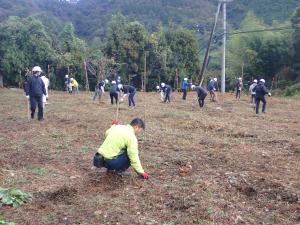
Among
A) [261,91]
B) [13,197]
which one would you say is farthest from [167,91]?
[13,197]

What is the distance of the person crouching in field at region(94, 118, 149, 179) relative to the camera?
23.6 ft

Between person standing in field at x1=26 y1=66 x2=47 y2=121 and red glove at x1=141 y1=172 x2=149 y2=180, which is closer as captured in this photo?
red glove at x1=141 y1=172 x2=149 y2=180

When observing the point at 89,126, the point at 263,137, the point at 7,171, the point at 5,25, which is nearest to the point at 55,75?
the point at 5,25

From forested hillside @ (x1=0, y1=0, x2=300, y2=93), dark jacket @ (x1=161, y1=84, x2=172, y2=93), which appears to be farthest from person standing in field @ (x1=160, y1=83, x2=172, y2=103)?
forested hillside @ (x1=0, y1=0, x2=300, y2=93)

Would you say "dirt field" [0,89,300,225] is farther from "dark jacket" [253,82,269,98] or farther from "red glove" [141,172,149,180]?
"dark jacket" [253,82,269,98]

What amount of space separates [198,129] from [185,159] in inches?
186

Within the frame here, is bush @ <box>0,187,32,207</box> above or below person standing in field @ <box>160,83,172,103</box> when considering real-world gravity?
below

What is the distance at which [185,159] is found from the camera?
9.22m

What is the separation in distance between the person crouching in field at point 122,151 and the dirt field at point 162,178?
21cm

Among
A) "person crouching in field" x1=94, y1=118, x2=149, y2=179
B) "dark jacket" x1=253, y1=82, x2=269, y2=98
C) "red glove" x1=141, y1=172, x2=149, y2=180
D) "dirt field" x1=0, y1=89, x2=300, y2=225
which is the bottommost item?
"dirt field" x1=0, y1=89, x2=300, y2=225

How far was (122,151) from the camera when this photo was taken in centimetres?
739

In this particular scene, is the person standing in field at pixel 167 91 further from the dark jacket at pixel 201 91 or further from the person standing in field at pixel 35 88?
the person standing in field at pixel 35 88

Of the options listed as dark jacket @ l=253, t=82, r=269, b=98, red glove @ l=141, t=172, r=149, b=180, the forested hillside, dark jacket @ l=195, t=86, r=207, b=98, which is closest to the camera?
red glove @ l=141, t=172, r=149, b=180

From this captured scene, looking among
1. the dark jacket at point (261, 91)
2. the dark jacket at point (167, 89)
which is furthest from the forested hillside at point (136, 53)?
the dark jacket at point (261, 91)
